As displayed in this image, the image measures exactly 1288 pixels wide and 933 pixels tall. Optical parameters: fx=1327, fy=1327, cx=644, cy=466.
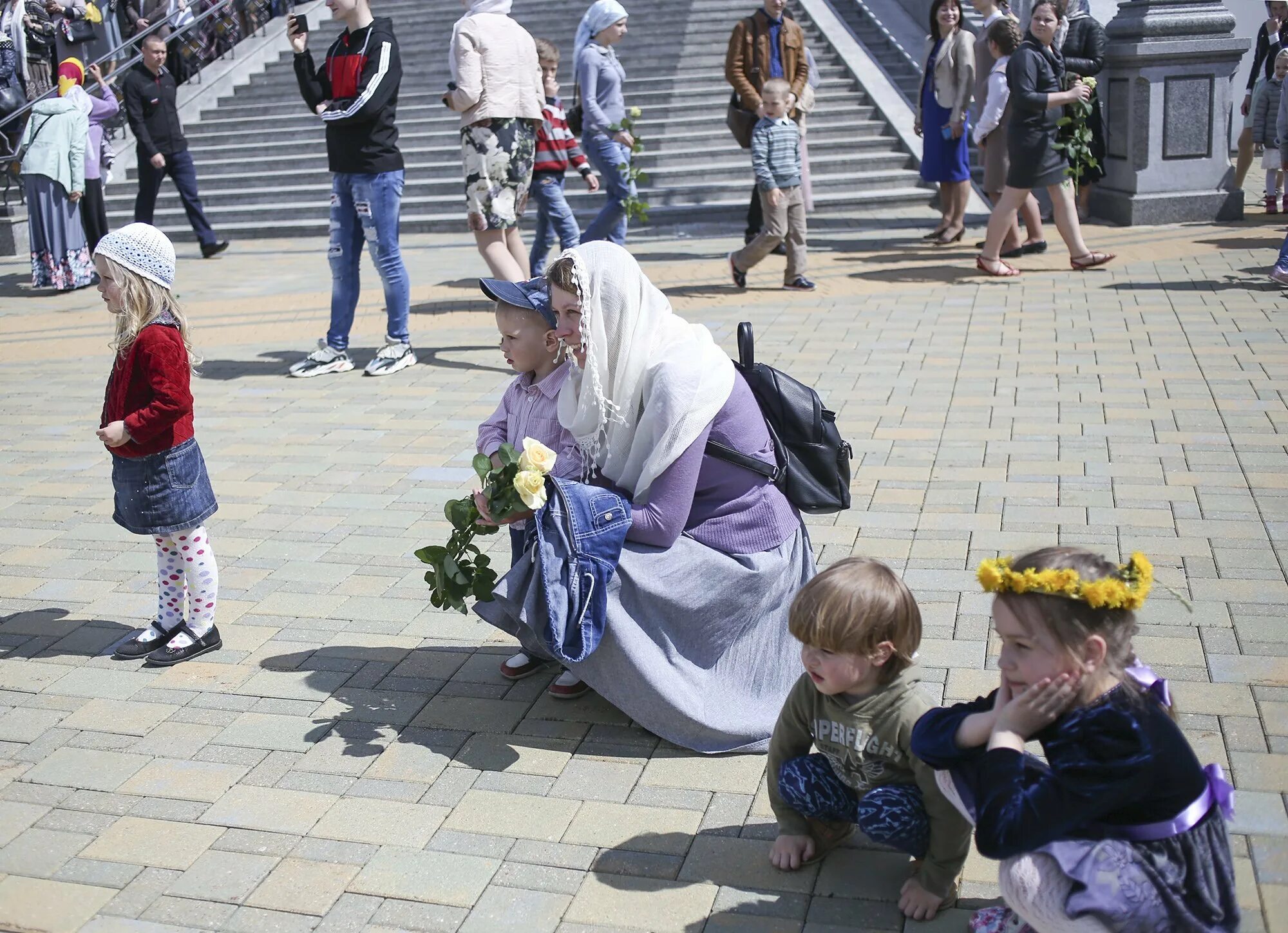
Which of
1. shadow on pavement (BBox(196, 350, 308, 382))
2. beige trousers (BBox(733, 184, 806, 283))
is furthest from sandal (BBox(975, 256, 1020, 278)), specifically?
shadow on pavement (BBox(196, 350, 308, 382))

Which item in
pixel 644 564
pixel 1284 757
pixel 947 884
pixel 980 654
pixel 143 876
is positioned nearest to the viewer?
pixel 947 884

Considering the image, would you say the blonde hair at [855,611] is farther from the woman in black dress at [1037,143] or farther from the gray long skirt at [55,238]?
the gray long skirt at [55,238]

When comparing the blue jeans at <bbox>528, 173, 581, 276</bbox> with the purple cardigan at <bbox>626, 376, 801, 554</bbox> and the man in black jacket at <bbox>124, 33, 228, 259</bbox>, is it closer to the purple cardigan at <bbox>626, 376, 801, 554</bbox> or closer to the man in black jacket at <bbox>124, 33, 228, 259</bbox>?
the man in black jacket at <bbox>124, 33, 228, 259</bbox>

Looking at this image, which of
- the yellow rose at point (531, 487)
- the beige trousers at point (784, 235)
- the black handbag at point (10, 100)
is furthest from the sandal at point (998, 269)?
the black handbag at point (10, 100)

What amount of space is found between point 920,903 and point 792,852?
0.31 meters

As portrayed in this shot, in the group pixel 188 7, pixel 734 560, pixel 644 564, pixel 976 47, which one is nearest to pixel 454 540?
pixel 644 564

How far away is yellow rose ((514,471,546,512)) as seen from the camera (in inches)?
131

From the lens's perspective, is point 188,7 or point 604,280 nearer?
point 604,280

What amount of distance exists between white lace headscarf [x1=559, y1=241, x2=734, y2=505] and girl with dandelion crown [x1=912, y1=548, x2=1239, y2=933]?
124cm

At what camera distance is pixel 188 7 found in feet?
55.2

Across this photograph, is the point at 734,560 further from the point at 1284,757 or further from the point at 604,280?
the point at 1284,757

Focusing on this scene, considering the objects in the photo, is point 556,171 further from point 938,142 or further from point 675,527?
point 675,527

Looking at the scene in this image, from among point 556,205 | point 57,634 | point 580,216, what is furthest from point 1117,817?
point 580,216

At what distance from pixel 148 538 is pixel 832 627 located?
3490 millimetres
